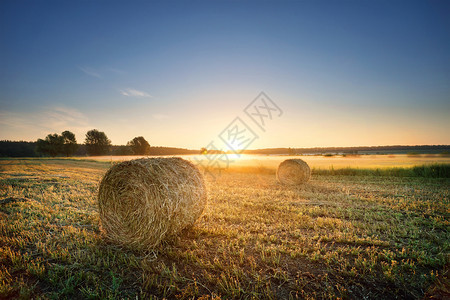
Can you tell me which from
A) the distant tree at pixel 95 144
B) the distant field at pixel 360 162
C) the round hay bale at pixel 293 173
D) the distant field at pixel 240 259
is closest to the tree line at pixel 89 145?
the distant tree at pixel 95 144

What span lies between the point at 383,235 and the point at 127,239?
6.14 metres

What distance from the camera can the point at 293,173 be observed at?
14234mm

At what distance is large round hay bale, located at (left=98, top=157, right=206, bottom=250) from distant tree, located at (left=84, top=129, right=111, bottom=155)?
3236 inches

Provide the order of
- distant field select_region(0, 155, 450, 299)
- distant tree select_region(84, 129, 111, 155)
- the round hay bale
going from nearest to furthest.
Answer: distant field select_region(0, 155, 450, 299) → the round hay bale → distant tree select_region(84, 129, 111, 155)

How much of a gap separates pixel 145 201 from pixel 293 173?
1186cm

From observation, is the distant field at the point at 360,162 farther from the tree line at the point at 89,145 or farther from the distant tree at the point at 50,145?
the distant tree at the point at 50,145

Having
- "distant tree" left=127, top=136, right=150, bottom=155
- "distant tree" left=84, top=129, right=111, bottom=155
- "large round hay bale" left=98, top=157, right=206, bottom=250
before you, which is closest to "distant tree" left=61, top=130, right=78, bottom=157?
"distant tree" left=84, top=129, right=111, bottom=155

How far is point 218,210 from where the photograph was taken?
712 centimetres

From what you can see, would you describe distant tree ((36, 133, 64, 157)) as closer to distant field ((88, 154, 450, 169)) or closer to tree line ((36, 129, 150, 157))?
tree line ((36, 129, 150, 157))

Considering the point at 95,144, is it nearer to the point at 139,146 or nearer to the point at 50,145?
the point at 50,145

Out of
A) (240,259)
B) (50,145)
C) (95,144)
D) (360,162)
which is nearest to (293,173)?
(240,259)

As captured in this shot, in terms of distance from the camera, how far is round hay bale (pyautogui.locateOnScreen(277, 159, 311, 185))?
1401 centimetres

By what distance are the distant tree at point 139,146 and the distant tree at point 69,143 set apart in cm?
2662

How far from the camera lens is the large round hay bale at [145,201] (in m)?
4.36
